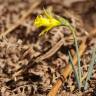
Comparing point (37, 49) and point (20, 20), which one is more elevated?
point (20, 20)

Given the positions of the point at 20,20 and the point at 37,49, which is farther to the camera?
the point at 20,20

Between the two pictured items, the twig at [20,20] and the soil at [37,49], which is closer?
the soil at [37,49]

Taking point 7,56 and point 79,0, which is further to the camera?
point 79,0

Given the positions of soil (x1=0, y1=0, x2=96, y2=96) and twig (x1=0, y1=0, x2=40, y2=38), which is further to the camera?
twig (x1=0, y1=0, x2=40, y2=38)

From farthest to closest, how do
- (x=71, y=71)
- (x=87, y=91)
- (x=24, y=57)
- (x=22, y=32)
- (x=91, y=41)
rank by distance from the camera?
(x=22, y=32), (x=91, y=41), (x=24, y=57), (x=71, y=71), (x=87, y=91)

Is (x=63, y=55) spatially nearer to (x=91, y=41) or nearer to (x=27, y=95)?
(x=91, y=41)

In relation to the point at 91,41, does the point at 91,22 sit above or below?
above

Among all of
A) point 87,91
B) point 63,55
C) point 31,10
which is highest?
point 31,10

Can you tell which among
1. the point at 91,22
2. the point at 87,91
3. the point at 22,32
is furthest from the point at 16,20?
the point at 87,91
